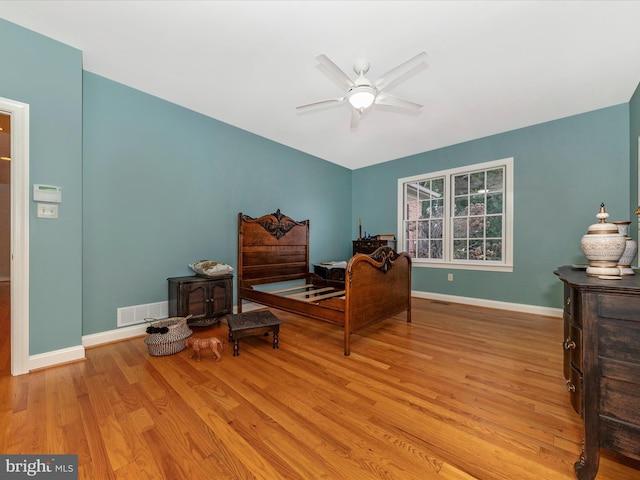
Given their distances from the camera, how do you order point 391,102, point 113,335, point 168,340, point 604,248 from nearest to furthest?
point 604,248
point 168,340
point 391,102
point 113,335

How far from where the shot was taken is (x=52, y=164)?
212 cm

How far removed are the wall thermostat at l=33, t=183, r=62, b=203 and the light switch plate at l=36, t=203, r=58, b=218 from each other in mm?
42

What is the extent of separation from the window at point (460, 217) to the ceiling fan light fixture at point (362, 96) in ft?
9.11

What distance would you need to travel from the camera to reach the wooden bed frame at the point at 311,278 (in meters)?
2.44

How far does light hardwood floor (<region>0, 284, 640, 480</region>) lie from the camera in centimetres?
118

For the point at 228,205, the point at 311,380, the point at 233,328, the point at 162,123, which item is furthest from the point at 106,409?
the point at 162,123

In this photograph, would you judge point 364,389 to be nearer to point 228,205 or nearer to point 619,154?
point 228,205

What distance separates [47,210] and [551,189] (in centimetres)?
564

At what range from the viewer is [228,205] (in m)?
3.60

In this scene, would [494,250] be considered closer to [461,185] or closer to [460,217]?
[460,217]

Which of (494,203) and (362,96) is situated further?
(494,203)

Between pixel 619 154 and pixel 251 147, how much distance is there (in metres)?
4.76

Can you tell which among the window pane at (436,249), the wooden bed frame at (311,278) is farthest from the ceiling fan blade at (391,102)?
the window pane at (436,249)

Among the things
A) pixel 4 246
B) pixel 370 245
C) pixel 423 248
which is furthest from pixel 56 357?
pixel 4 246
